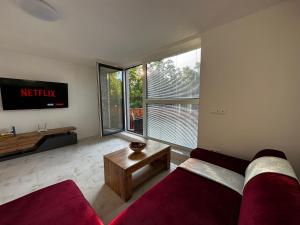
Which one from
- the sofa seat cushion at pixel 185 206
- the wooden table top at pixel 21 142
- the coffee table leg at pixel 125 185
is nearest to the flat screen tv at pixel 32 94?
the wooden table top at pixel 21 142

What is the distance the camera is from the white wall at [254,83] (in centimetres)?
147

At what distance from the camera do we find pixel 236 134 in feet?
6.19

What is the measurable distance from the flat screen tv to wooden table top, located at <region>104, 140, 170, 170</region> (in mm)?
2492

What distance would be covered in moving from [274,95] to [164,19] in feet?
5.53

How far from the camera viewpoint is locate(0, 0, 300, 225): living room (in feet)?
3.46

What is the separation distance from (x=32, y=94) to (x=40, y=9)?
2.29 m

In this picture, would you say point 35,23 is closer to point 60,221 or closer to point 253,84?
point 60,221

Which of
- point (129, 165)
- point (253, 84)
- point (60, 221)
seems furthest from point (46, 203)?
point (253, 84)

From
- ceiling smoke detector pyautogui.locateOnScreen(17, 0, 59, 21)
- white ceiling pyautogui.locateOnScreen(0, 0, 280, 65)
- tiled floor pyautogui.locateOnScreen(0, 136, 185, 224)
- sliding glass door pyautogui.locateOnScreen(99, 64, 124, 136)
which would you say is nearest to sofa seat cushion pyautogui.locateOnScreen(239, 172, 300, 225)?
tiled floor pyautogui.locateOnScreen(0, 136, 185, 224)

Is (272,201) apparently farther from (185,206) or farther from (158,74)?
(158,74)

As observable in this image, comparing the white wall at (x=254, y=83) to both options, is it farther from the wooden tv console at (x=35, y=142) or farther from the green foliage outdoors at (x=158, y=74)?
the wooden tv console at (x=35, y=142)

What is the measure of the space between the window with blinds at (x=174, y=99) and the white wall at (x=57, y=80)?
1971 mm

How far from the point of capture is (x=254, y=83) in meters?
1.69

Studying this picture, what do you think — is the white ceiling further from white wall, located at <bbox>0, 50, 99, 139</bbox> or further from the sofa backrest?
the sofa backrest
